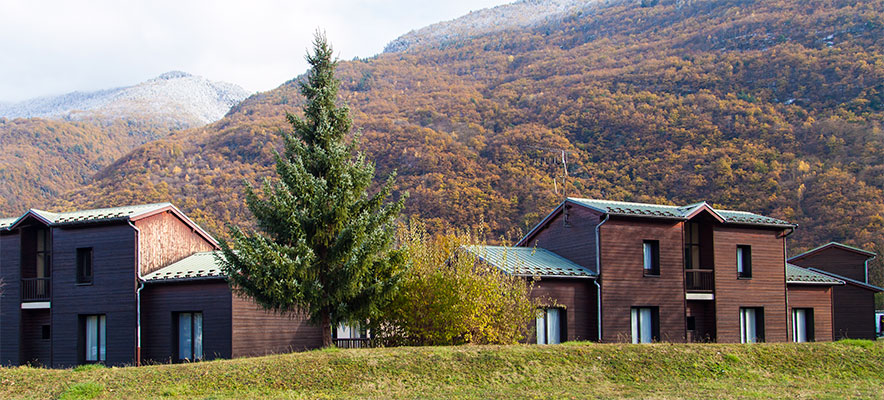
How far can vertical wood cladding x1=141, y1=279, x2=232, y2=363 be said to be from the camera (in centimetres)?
2705

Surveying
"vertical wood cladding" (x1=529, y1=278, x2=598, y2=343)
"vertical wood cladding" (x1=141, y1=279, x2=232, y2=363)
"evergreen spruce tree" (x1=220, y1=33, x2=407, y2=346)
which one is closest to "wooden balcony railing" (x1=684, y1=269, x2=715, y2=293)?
"vertical wood cladding" (x1=529, y1=278, x2=598, y2=343)

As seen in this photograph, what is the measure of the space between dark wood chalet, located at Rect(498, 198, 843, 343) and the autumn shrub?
5357 mm

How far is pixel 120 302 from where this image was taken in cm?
2823

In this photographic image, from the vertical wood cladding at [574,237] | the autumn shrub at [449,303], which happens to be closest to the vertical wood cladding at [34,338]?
the autumn shrub at [449,303]

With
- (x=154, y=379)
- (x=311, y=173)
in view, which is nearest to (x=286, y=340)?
(x=311, y=173)

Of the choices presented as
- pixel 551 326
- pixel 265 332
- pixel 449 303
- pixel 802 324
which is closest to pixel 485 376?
pixel 449 303

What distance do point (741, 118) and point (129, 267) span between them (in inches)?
2380

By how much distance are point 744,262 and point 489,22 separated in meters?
140

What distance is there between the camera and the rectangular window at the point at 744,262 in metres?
32.5

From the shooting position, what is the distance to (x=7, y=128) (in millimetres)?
118812

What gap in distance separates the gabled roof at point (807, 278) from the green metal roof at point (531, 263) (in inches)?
443

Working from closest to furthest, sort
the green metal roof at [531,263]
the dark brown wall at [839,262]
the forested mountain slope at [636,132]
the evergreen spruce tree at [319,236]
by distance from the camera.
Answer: the evergreen spruce tree at [319,236]
the green metal roof at [531,263]
the dark brown wall at [839,262]
the forested mountain slope at [636,132]

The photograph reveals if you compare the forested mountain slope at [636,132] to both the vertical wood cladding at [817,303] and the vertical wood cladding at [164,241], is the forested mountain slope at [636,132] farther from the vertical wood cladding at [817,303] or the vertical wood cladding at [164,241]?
the vertical wood cladding at [164,241]

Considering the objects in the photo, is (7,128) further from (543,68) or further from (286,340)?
(286,340)
